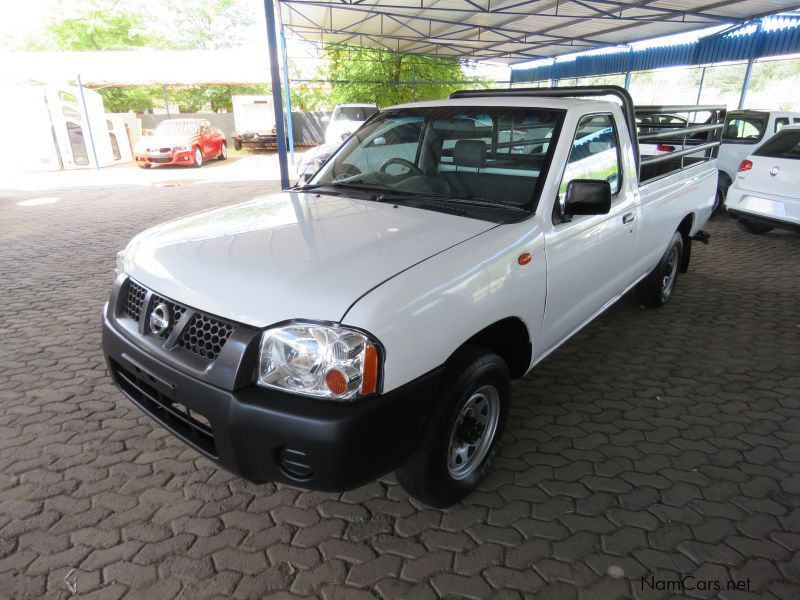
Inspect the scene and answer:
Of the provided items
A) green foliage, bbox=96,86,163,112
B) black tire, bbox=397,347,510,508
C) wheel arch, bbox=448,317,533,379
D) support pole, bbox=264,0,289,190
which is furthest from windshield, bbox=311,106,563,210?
green foliage, bbox=96,86,163,112

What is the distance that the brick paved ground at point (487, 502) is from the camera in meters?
2.12

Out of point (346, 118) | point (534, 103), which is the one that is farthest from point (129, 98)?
point (534, 103)

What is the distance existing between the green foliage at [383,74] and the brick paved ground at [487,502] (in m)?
20.9

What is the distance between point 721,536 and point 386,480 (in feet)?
5.25

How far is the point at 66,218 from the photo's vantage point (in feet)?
31.1

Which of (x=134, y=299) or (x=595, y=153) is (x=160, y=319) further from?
(x=595, y=153)

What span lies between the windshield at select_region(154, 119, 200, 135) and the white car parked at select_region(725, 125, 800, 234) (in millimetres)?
17310

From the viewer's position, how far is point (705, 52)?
1505 cm

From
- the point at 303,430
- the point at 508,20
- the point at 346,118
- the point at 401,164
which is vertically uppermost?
the point at 508,20

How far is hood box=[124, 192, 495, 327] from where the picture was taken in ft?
6.13

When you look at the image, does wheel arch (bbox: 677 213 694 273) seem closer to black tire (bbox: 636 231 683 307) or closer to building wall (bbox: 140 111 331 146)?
black tire (bbox: 636 231 683 307)

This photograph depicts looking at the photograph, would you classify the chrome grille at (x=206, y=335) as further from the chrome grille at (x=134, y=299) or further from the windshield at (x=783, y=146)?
the windshield at (x=783, y=146)

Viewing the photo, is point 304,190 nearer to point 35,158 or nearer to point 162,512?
point 162,512

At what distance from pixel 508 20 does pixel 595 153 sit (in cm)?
1407
